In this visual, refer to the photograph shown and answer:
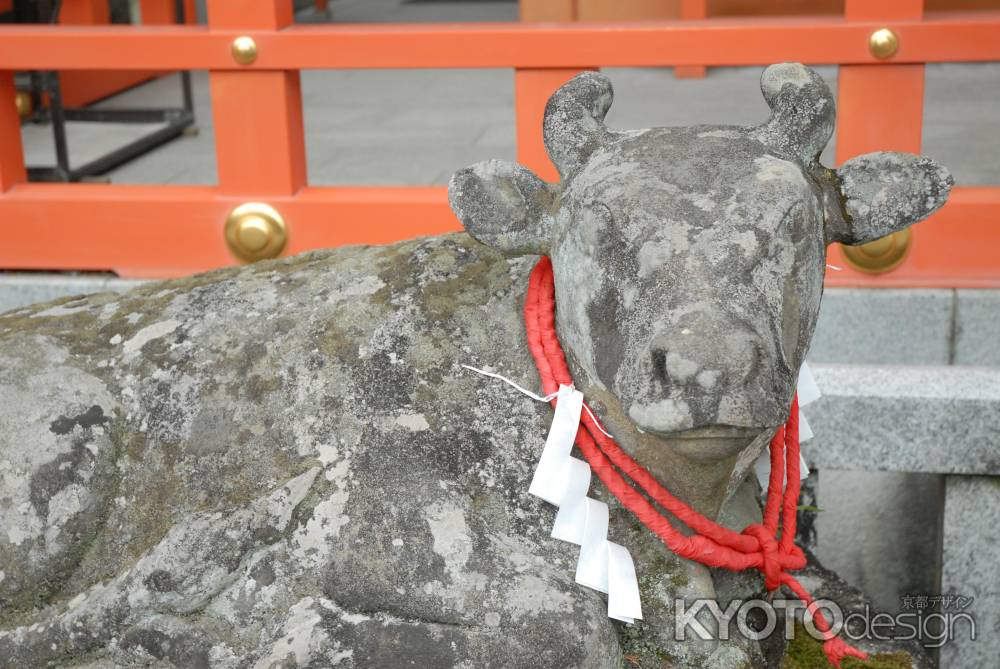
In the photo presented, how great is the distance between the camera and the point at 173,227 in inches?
127

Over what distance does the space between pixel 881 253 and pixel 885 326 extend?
0.21 meters

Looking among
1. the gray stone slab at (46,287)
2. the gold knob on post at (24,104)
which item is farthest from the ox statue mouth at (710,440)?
the gold knob on post at (24,104)

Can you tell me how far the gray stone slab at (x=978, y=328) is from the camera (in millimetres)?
3092

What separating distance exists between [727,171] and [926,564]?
1714mm

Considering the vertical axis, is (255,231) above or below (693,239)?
below

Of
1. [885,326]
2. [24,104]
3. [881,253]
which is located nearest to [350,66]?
[881,253]

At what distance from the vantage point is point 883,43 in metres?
2.91

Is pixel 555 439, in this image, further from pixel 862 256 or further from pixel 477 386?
pixel 862 256

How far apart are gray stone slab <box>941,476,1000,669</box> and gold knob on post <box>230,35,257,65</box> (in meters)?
1.90

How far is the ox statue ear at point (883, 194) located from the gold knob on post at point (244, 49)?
1.87 m

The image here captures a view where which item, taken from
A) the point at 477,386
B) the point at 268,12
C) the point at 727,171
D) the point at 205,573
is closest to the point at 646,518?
the point at 477,386

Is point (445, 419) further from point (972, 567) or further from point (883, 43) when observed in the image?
→ point (883, 43)

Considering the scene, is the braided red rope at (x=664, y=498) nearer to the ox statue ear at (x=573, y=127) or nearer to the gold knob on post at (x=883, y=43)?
the ox statue ear at (x=573, y=127)

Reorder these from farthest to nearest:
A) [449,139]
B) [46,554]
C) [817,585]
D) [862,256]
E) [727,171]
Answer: [449,139] → [862,256] → [817,585] → [46,554] → [727,171]
